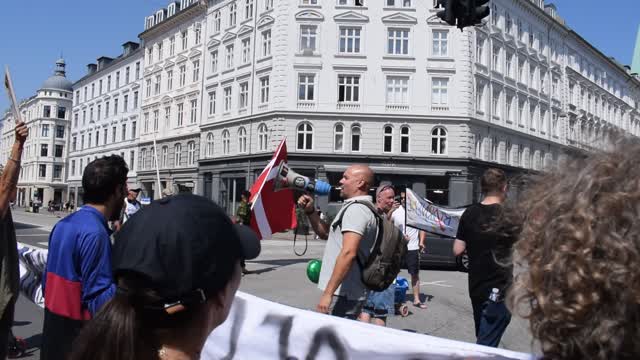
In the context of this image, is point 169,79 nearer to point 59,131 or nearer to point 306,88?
point 306,88

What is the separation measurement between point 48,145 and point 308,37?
227 feet

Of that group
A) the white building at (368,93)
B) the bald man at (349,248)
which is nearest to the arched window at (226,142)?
the white building at (368,93)

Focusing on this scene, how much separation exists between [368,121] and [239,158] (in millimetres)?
9774

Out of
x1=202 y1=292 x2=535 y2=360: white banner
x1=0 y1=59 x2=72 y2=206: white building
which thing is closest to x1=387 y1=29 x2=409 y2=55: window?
x1=202 y1=292 x2=535 y2=360: white banner

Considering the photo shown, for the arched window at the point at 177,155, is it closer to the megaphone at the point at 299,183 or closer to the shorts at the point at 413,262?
the shorts at the point at 413,262

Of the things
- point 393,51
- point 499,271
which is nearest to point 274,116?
point 393,51

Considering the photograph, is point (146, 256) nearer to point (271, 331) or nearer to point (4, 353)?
point (271, 331)

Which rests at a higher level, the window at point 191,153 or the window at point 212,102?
the window at point 212,102

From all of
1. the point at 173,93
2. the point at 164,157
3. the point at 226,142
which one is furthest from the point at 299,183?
the point at 164,157

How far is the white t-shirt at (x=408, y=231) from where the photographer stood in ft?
31.8

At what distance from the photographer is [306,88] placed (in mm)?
35469

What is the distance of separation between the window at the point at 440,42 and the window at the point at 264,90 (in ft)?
38.1

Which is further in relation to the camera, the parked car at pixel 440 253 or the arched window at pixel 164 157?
the arched window at pixel 164 157

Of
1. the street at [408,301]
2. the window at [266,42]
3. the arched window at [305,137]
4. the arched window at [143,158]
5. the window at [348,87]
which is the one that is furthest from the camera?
the arched window at [143,158]
